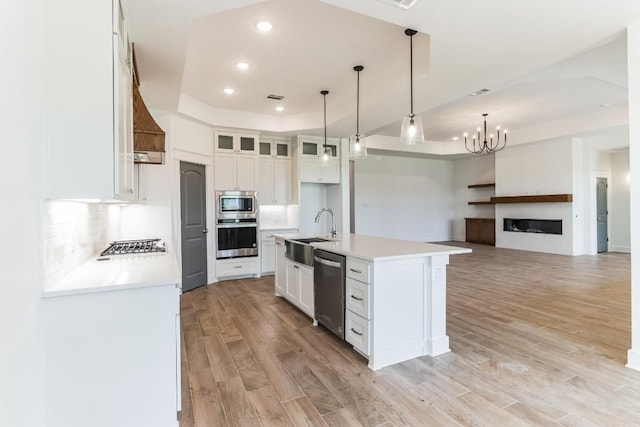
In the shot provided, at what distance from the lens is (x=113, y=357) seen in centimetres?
162

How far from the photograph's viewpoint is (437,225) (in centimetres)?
1089

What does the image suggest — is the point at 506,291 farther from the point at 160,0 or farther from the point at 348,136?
the point at 160,0

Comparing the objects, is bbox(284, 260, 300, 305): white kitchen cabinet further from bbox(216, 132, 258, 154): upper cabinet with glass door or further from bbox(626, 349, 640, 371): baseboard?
bbox(626, 349, 640, 371): baseboard

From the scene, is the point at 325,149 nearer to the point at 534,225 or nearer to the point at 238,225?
the point at 238,225

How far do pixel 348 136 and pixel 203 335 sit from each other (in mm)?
4561

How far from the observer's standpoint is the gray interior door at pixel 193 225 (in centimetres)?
498

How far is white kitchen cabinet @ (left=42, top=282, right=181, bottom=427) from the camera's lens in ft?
4.97

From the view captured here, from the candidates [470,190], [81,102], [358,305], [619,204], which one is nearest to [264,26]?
[81,102]

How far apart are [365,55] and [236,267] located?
13.1ft

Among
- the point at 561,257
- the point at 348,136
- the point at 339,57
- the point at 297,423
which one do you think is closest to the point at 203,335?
the point at 297,423

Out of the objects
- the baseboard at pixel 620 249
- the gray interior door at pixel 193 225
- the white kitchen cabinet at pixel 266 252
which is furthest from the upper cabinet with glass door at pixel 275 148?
the baseboard at pixel 620 249

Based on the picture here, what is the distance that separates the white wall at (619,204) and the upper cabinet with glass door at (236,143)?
30.2ft

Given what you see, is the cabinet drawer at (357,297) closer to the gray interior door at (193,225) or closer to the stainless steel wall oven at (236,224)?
the gray interior door at (193,225)

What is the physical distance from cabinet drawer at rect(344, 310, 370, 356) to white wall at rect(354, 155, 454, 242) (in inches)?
267
